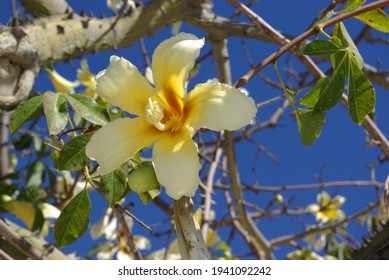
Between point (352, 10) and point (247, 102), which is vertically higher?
point (352, 10)

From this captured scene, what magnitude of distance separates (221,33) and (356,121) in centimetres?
103

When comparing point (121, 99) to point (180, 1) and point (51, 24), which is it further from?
point (180, 1)

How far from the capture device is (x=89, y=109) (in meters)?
0.78

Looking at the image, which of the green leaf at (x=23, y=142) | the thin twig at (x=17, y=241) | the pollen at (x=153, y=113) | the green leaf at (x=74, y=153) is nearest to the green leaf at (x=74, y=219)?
the green leaf at (x=74, y=153)

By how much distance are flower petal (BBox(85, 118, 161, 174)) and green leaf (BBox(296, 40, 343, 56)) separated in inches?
7.7

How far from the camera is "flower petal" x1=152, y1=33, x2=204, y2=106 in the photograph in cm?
69

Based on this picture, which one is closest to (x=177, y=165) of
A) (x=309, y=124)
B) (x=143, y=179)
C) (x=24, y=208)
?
(x=143, y=179)

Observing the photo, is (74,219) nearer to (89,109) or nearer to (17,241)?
(89,109)

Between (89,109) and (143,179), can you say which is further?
(89,109)

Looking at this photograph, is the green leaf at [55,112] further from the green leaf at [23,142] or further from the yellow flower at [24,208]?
the green leaf at [23,142]

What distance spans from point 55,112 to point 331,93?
341 mm

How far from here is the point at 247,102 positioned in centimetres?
64
